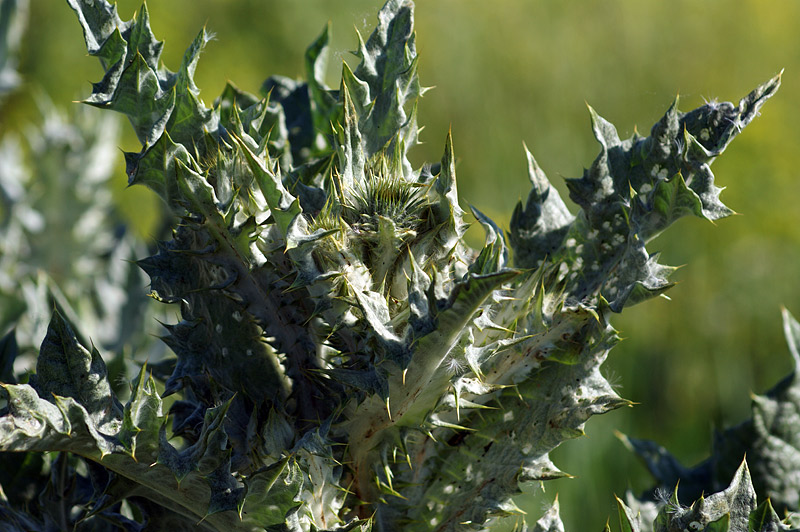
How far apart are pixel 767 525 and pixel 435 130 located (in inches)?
221

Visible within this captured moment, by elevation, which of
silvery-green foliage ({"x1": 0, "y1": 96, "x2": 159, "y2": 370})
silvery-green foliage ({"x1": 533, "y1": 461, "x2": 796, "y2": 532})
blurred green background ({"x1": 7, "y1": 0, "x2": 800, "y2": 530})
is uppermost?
silvery-green foliage ({"x1": 0, "y1": 96, "x2": 159, "y2": 370})

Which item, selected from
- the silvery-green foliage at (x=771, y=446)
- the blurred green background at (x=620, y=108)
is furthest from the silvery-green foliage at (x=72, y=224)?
the blurred green background at (x=620, y=108)

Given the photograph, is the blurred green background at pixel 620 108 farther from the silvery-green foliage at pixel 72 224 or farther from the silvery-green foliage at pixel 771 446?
the silvery-green foliage at pixel 771 446

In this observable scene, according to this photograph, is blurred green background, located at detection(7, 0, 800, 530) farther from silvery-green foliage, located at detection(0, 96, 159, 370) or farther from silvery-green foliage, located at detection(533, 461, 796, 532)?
silvery-green foliage, located at detection(533, 461, 796, 532)

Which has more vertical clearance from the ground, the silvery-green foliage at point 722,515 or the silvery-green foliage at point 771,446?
the silvery-green foliage at point 722,515

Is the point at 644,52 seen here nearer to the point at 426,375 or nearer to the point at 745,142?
the point at 745,142

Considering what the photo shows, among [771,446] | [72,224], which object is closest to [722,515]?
[771,446]

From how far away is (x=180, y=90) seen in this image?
0.93 meters

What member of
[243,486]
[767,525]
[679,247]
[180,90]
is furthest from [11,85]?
[679,247]

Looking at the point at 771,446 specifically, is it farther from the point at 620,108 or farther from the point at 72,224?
the point at 620,108

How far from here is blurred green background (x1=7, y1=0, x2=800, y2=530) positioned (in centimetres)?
457

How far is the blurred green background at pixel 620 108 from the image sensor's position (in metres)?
4.57

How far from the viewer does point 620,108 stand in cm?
608

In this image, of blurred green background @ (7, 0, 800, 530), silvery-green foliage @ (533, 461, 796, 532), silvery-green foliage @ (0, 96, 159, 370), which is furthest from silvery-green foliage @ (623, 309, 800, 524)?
blurred green background @ (7, 0, 800, 530)
